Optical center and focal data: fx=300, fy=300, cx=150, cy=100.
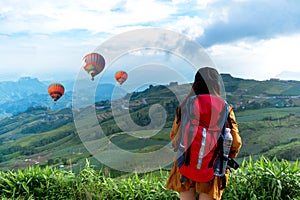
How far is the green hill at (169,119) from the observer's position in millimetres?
3305

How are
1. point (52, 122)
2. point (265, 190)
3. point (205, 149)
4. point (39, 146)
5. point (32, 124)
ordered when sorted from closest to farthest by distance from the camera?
point (205, 149) → point (265, 190) → point (39, 146) → point (52, 122) → point (32, 124)

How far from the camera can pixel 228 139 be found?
180 cm

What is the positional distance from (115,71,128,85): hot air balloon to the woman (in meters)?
0.74

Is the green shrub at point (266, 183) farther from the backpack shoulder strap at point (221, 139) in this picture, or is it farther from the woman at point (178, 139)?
the backpack shoulder strap at point (221, 139)

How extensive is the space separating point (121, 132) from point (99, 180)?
683 mm

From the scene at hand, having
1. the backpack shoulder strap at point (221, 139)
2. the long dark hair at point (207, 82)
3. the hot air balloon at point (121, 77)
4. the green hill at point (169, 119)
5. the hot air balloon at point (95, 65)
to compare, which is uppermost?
the hot air balloon at point (95, 65)

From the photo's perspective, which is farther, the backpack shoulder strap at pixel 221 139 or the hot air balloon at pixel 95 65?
the hot air balloon at pixel 95 65

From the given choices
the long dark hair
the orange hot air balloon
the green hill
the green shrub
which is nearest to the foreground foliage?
the green shrub

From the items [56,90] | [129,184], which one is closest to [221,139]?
[129,184]

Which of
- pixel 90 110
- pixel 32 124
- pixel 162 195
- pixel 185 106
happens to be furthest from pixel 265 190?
pixel 32 124

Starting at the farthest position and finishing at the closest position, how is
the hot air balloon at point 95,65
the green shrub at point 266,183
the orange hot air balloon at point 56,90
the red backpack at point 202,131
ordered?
the orange hot air balloon at point 56,90 → the hot air balloon at point 95,65 → the green shrub at point 266,183 → the red backpack at point 202,131

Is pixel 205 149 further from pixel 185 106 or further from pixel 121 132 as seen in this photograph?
pixel 121 132

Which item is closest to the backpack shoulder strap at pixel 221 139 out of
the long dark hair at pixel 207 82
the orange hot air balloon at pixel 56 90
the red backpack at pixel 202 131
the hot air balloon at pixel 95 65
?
the red backpack at pixel 202 131

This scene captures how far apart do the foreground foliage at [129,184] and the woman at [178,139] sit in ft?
2.11
